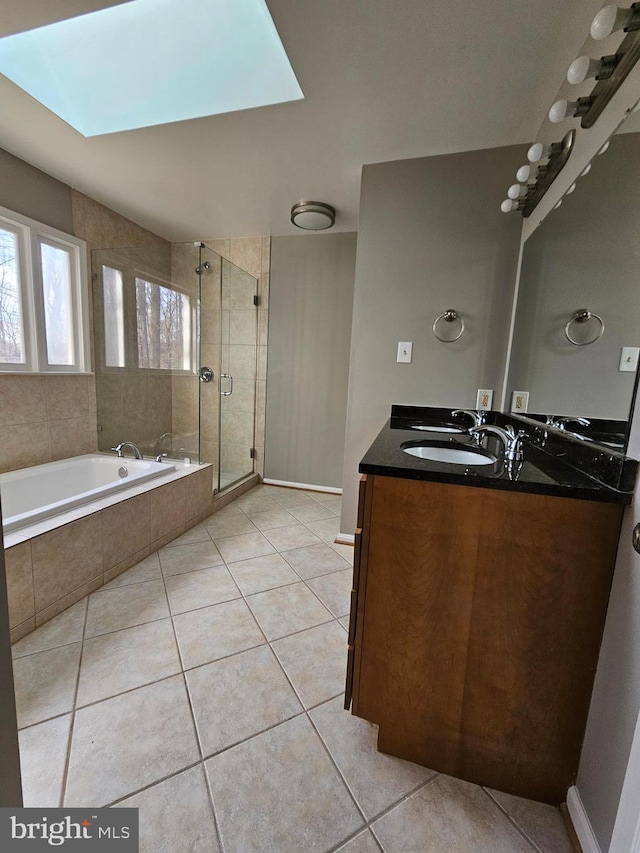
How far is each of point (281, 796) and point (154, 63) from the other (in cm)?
284

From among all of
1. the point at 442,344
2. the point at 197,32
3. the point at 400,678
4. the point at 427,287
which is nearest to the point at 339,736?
the point at 400,678

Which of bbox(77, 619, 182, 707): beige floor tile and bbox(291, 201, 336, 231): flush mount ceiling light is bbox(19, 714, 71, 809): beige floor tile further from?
bbox(291, 201, 336, 231): flush mount ceiling light

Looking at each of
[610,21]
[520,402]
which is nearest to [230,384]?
[520,402]

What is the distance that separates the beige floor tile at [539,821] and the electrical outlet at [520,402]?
136 cm

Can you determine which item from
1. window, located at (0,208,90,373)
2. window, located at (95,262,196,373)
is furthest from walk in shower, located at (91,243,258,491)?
window, located at (0,208,90,373)

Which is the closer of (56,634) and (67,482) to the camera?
(56,634)

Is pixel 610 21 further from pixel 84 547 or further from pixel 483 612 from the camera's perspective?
pixel 84 547

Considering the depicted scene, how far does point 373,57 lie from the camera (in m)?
1.36

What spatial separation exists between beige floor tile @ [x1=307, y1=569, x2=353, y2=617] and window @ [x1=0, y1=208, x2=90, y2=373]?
92.3 inches

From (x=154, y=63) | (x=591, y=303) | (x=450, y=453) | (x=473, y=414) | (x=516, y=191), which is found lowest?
(x=450, y=453)

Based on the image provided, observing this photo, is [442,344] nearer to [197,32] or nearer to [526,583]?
[526,583]

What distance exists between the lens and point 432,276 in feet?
6.55

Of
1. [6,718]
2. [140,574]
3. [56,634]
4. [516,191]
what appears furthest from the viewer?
[140,574]

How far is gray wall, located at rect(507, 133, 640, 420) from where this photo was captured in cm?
91
